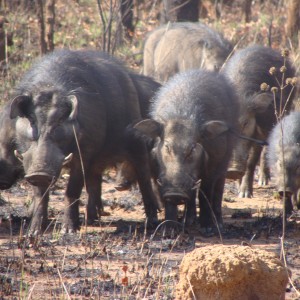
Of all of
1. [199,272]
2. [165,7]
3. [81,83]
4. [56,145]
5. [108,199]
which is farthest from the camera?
[165,7]

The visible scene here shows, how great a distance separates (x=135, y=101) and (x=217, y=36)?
455cm

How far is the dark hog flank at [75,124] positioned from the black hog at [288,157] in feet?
4.38

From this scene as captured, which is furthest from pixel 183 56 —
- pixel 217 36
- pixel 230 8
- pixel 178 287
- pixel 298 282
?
pixel 230 8

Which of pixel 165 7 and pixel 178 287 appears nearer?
pixel 178 287

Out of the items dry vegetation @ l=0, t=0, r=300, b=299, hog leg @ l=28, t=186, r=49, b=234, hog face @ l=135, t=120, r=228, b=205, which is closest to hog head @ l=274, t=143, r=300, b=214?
dry vegetation @ l=0, t=0, r=300, b=299

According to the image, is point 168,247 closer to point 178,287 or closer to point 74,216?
point 74,216

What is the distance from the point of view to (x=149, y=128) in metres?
7.68

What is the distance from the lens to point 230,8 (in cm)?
2330

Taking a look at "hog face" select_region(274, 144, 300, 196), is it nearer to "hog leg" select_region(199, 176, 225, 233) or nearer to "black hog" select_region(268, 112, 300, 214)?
"black hog" select_region(268, 112, 300, 214)

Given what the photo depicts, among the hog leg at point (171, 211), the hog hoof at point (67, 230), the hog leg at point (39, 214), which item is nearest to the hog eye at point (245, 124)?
the hog leg at point (171, 211)

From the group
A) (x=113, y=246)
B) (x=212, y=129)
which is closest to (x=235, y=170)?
(x=212, y=129)

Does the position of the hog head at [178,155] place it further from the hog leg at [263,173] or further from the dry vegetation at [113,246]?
the hog leg at [263,173]

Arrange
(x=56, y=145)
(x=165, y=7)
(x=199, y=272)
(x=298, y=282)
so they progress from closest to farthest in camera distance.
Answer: (x=199, y=272) < (x=298, y=282) < (x=56, y=145) < (x=165, y=7)

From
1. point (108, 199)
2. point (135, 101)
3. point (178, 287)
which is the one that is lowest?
point (108, 199)
